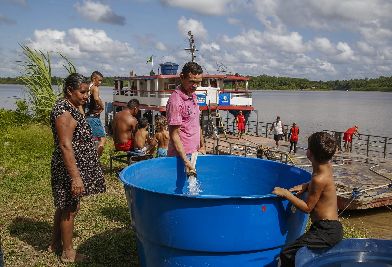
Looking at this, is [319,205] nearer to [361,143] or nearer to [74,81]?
[74,81]

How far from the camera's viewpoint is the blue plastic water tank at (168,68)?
2264 cm

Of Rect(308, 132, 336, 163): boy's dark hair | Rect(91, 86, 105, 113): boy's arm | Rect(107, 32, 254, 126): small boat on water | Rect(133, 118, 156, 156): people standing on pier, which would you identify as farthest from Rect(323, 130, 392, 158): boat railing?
Rect(308, 132, 336, 163): boy's dark hair

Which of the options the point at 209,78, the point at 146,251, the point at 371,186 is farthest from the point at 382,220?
the point at 209,78

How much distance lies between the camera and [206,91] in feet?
69.0

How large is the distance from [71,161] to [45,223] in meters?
1.88

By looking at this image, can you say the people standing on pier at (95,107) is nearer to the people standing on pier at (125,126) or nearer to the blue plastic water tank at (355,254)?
the people standing on pier at (125,126)

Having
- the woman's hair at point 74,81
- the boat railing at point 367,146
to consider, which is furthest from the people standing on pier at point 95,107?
the boat railing at point 367,146

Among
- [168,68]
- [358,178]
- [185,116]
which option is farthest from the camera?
[168,68]

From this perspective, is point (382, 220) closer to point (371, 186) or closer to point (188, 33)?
point (371, 186)

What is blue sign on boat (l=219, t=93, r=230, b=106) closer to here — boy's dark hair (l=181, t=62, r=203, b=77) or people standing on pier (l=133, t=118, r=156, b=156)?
people standing on pier (l=133, t=118, r=156, b=156)

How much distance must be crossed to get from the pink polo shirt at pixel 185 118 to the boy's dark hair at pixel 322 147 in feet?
4.44

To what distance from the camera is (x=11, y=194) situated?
6375 mm

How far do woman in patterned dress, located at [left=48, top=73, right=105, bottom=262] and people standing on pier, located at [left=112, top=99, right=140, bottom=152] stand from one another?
3620mm

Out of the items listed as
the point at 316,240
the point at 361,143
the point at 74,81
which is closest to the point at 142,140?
the point at 74,81
